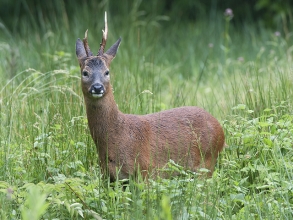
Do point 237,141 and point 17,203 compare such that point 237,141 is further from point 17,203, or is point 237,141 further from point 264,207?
point 17,203

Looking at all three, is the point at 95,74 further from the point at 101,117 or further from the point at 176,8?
the point at 176,8

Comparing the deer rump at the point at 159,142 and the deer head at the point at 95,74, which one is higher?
the deer head at the point at 95,74

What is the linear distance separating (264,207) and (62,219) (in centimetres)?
112

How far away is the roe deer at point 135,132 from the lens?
14.1 ft

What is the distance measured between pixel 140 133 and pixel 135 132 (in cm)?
4

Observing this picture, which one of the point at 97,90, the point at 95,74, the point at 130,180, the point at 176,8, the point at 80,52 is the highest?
the point at 176,8

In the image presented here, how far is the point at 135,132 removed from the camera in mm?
4461

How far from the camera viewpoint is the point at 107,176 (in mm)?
4148

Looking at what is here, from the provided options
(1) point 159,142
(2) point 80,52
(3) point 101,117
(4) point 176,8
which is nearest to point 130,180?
(3) point 101,117

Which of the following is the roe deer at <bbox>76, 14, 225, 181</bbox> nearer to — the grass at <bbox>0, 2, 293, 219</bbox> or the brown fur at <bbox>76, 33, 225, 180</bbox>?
the brown fur at <bbox>76, 33, 225, 180</bbox>

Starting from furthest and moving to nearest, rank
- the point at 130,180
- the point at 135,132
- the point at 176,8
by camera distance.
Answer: the point at 176,8
the point at 135,132
the point at 130,180

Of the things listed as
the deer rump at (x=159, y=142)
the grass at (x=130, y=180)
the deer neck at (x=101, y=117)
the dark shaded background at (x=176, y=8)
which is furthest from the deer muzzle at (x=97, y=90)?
the dark shaded background at (x=176, y=8)

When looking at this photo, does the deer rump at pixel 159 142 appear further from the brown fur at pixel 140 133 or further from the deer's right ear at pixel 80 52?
the deer's right ear at pixel 80 52

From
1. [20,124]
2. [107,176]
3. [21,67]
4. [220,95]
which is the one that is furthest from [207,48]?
[107,176]
